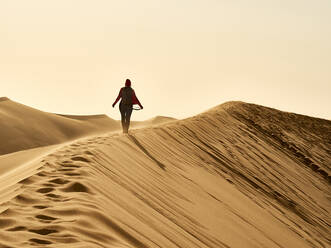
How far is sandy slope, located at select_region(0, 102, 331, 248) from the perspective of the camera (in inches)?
151

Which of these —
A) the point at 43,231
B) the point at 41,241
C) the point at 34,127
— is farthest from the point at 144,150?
the point at 34,127

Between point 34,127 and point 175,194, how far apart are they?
19.0m

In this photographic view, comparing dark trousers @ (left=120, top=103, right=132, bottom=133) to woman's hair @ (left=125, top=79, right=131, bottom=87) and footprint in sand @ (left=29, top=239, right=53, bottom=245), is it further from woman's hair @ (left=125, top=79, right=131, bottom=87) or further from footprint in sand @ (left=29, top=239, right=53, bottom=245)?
footprint in sand @ (left=29, top=239, right=53, bottom=245)

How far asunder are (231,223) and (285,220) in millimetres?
2266

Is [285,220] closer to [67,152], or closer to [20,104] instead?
[67,152]

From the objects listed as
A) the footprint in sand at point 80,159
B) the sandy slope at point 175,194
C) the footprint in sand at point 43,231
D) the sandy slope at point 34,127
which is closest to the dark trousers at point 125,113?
the sandy slope at point 175,194

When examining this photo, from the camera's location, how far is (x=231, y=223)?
658 cm

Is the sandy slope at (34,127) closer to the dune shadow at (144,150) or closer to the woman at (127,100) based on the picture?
the woman at (127,100)

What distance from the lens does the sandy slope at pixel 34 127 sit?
893 inches

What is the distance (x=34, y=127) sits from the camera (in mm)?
24672

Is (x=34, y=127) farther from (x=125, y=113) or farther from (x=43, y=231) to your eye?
(x=43, y=231)

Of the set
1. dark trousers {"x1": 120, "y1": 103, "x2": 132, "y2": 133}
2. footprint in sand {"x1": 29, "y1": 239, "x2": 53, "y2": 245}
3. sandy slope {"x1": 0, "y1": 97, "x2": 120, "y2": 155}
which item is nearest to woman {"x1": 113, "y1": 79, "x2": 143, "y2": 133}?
dark trousers {"x1": 120, "y1": 103, "x2": 132, "y2": 133}

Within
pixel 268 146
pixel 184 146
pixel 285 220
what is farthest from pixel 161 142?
pixel 268 146

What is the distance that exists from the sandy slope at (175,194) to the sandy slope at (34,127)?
9997 millimetres
